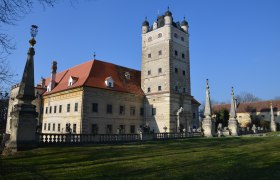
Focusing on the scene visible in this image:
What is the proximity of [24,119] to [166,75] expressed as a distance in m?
28.4

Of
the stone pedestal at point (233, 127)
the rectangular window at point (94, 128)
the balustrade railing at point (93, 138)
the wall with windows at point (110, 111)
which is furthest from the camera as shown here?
the stone pedestal at point (233, 127)

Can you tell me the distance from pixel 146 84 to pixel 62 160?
3249 cm

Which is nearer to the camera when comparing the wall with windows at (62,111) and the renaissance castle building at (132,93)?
the wall with windows at (62,111)

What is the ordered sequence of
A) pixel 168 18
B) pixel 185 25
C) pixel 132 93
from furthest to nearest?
pixel 185 25 → pixel 168 18 → pixel 132 93

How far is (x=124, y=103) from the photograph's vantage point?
39.9m

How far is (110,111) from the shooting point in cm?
3762

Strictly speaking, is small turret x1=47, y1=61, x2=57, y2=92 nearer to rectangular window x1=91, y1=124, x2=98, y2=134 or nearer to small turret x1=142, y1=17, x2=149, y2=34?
rectangular window x1=91, y1=124, x2=98, y2=134

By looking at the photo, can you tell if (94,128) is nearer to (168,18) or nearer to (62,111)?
(62,111)

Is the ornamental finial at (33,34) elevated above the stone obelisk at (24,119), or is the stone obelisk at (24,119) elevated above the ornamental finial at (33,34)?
the ornamental finial at (33,34)

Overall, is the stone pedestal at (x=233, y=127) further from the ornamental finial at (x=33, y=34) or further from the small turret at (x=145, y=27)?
the ornamental finial at (x=33, y=34)

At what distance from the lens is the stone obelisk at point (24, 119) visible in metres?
15.8

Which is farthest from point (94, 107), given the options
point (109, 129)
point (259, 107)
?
point (259, 107)

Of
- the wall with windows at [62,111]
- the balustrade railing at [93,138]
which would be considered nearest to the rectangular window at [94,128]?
the wall with windows at [62,111]

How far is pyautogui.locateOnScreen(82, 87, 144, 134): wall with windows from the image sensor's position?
3494cm
